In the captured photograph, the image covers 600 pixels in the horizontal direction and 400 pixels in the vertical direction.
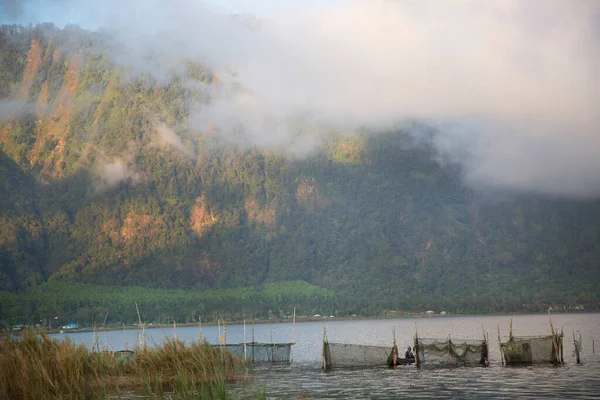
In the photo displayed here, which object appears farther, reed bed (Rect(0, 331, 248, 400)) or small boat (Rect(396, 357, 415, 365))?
small boat (Rect(396, 357, 415, 365))

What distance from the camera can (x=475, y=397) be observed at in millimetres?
32312

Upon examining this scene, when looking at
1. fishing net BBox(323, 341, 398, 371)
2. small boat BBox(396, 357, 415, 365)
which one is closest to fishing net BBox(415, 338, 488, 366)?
small boat BBox(396, 357, 415, 365)

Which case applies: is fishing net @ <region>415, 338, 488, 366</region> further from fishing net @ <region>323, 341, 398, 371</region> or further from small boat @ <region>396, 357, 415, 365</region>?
fishing net @ <region>323, 341, 398, 371</region>

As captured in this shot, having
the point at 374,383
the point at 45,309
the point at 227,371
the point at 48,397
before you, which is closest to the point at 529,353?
the point at 374,383

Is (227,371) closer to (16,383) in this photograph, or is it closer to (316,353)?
(16,383)

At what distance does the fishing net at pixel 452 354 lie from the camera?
4797cm

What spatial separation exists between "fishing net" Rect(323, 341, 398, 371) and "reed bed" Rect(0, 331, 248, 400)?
891 centimetres

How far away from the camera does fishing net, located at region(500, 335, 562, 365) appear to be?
46.7m

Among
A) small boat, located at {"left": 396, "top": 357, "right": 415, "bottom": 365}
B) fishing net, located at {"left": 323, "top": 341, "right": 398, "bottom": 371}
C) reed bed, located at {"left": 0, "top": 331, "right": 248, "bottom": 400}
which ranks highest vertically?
reed bed, located at {"left": 0, "top": 331, "right": 248, "bottom": 400}

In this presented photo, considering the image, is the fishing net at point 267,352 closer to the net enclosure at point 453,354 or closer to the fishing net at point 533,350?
the net enclosure at point 453,354

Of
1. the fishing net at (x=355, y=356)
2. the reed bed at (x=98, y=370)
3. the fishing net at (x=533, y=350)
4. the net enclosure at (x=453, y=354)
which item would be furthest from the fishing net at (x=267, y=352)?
the fishing net at (x=533, y=350)

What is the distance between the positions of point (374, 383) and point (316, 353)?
30.7 metres

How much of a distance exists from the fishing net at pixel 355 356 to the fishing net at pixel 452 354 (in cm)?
207

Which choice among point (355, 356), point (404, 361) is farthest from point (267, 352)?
point (404, 361)
